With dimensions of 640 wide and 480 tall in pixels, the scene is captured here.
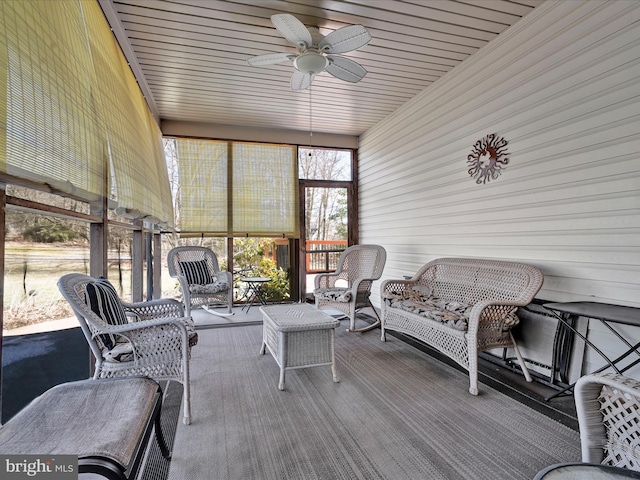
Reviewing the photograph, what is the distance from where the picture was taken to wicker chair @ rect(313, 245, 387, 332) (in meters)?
4.14

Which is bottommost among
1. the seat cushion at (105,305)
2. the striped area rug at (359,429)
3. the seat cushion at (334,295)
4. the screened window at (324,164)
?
the striped area rug at (359,429)

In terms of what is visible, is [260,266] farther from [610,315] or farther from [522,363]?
[610,315]

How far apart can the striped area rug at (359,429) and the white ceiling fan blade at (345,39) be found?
2764 millimetres

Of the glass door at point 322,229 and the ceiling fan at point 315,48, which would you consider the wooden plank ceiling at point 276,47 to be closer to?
the ceiling fan at point 315,48

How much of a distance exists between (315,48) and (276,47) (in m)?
0.64

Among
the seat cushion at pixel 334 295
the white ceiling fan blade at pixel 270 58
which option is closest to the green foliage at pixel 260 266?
the seat cushion at pixel 334 295

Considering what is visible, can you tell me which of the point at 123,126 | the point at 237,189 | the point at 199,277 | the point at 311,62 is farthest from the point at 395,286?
the point at 237,189

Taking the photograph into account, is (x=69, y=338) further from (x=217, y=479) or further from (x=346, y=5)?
(x=346, y=5)

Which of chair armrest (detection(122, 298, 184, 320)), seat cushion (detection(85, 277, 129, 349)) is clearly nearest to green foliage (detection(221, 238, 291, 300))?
chair armrest (detection(122, 298, 184, 320))

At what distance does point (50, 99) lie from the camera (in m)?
1.61

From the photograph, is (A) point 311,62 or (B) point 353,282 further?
(B) point 353,282

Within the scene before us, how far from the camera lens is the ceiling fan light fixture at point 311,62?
2.96 meters

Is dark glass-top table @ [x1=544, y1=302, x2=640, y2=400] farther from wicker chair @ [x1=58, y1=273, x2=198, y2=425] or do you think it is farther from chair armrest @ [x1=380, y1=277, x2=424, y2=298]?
wicker chair @ [x1=58, y1=273, x2=198, y2=425]

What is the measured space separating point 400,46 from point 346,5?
0.86 m
